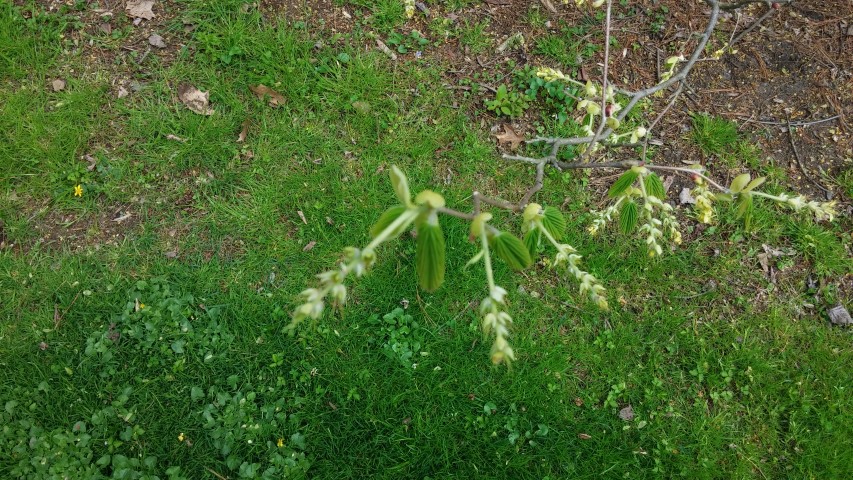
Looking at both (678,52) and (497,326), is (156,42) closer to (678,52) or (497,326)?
(497,326)

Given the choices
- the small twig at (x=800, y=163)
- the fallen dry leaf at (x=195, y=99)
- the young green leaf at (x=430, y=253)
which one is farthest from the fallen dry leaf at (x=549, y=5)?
the young green leaf at (x=430, y=253)

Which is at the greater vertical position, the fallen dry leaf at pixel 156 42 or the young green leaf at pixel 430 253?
the young green leaf at pixel 430 253

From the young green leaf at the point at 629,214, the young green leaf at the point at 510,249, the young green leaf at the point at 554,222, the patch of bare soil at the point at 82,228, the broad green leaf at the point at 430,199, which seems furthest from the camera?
the patch of bare soil at the point at 82,228

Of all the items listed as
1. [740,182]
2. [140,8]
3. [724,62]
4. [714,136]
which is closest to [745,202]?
[740,182]

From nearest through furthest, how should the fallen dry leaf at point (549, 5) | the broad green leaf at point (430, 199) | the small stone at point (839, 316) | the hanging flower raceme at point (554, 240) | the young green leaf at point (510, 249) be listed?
1. the broad green leaf at point (430, 199)
2. the young green leaf at point (510, 249)
3. the hanging flower raceme at point (554, 240)
4. the small stone at point (839, 316)
5. the fallen dry leaf at point (549, 5)

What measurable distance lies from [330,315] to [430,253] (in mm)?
1652

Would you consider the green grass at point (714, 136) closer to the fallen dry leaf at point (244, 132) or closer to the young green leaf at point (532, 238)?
the young green leaf at point (532, 238)

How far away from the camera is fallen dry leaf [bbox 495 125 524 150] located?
3051mm

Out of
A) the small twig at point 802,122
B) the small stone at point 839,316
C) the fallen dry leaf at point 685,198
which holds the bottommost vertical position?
the small stone at point 839,316

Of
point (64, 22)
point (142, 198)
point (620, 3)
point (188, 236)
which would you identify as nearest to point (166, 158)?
point (142, 198)

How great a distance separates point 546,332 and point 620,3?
2018 millimetres

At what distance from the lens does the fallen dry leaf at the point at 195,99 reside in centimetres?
Result: 298

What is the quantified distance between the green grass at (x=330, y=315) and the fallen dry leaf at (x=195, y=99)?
0.05 meters

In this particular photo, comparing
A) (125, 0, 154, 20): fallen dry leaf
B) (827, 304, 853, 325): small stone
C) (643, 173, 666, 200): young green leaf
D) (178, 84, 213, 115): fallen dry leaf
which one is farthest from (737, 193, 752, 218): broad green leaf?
(125, 0, 154, 20): fallen dry leaf
